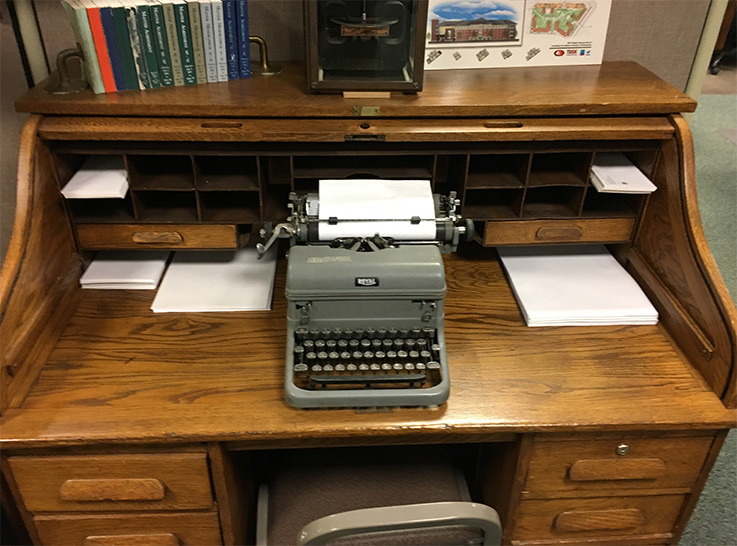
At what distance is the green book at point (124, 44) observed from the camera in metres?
1.28

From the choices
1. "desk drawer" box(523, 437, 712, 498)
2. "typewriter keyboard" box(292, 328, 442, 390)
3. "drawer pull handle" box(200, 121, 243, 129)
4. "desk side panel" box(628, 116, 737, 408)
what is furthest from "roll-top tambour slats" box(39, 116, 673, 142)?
"desk drawer" box(523, 437, 712, 498)

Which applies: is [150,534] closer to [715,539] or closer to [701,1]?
[715,539]

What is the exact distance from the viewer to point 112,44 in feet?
4.30

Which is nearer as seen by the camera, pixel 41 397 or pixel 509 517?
pixel 41 397

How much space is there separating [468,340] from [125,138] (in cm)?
86

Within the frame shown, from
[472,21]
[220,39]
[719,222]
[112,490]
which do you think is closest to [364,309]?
[112,490]

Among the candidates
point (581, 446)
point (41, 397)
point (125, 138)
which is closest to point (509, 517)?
point (581, 446)

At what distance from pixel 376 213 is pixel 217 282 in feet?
1.59

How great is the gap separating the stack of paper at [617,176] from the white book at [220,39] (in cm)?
90

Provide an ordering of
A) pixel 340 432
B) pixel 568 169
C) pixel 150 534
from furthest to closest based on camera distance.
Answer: pixel 568 169
pixel 150 534
pixel 340 432

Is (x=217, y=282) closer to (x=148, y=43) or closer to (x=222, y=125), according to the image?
(x=222, y=125)

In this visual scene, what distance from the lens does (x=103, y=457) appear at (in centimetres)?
115

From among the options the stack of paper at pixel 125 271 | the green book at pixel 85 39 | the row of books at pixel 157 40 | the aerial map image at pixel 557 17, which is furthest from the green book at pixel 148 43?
the aerial map image at pixel 557 17

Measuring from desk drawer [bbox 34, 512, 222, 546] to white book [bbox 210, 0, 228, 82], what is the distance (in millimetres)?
984
